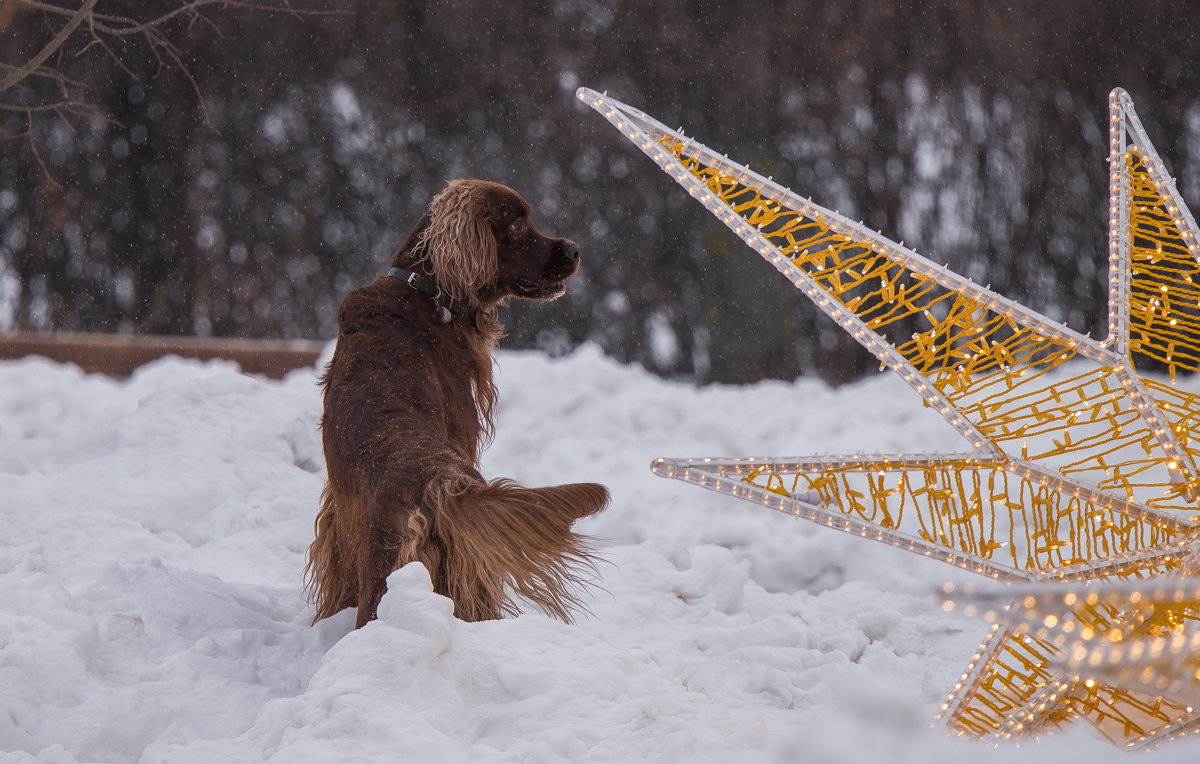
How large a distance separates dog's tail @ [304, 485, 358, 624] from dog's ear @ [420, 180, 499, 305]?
678 mm

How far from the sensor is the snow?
1.80 meters

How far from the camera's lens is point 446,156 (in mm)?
6914

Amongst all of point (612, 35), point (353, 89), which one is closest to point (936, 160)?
point (612, 35)

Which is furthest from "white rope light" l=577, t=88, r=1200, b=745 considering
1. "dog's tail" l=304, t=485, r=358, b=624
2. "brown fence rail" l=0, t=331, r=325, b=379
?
"brown fence rail" l=0, t=331, r=325, b=379

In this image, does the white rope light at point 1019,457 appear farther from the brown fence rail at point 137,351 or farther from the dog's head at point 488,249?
the brown fence rail at point 137,351

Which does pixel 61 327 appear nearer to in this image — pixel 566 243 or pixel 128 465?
pixel 128 465

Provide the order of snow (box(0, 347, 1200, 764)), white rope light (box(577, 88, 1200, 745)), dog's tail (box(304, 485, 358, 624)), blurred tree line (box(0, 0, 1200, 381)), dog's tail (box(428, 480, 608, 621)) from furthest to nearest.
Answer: blurred tree line (box(0, 0, 1200, 381)), dog's tail (box(304, 485, 358, 624)), dog's tail (box(428, 480, 608, 621)), white rope light (box(577, 88, 1200, 745)), snow (box(0, 347, 1200, 764))

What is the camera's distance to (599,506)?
2.38 meters

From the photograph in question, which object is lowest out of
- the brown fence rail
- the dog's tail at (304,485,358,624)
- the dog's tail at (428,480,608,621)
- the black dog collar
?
the dog's tail at (304,485,358,624)

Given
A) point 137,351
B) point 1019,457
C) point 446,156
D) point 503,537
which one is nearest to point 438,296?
point 503,537

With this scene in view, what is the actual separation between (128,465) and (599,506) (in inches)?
88.0

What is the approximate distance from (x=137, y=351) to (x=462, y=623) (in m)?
4.28

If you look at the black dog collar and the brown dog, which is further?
the black dog collar

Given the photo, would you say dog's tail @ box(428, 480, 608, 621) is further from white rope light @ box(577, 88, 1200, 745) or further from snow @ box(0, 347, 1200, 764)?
white rope light @ box(577, 88, 1200, 745)
